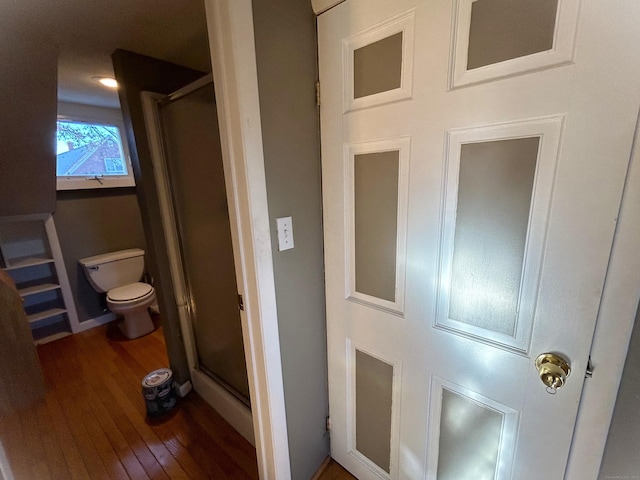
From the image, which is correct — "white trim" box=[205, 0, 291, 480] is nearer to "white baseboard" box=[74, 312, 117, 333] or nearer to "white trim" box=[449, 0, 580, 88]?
"white trim" box=[449, 0, 580, 88]

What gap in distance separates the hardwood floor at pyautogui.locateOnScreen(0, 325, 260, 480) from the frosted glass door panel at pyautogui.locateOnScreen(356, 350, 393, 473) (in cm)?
61

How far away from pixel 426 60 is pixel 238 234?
0.73m

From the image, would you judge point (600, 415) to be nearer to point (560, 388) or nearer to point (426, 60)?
point (560, 388)

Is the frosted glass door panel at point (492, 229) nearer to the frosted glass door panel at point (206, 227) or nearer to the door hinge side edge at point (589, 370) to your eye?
the door hinge side edge at point (589, 370)

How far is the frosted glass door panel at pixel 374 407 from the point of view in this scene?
1036mm

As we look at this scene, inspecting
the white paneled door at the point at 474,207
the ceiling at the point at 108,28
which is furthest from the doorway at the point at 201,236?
the white paneled door at the point at 474,207

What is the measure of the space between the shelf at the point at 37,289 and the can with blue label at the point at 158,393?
1.53 metres

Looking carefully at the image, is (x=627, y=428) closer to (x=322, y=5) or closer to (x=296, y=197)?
(x=296, y=197)

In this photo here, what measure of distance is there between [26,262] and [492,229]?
11.1ft

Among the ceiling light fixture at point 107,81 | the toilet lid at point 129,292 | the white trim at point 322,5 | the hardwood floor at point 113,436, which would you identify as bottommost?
the hardwood floor at point 113,436

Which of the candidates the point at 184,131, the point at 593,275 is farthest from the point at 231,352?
the point at 593,275

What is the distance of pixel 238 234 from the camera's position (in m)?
0.87

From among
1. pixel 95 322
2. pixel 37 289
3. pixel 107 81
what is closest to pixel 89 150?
pixel 107 81

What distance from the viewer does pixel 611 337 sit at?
598 mm
